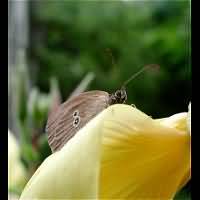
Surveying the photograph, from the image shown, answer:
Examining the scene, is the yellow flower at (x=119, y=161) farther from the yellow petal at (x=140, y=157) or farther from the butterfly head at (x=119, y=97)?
the butterfly head at (x=119, y=97)

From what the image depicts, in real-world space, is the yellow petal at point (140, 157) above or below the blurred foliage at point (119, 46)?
above

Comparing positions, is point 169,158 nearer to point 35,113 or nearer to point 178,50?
point 35,113

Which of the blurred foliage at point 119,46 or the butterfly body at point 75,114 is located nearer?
the butterfly body at point 75,114

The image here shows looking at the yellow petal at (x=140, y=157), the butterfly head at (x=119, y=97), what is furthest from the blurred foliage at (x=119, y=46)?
the yellow petal at (x=140, y=157)

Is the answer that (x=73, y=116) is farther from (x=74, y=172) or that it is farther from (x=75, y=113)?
(x=74, y=172)

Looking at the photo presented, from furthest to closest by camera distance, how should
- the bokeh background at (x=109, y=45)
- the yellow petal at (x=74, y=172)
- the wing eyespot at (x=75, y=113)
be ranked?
the bokeh background at (x=109, y=45) < the wing eyespot at (x=75, y=113) < the yellow petal at (x=74, y=172)

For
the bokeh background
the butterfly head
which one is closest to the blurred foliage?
the bokeh background

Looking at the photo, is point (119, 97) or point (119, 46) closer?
point (119, 97)

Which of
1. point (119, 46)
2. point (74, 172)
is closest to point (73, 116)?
point (74, 172)
